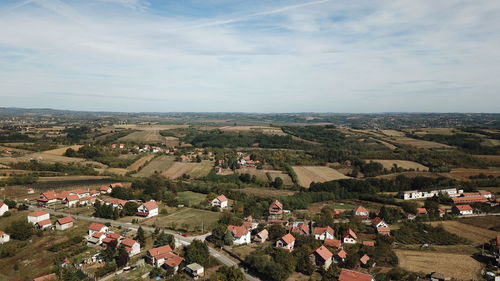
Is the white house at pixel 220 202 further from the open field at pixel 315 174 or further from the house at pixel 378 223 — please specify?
the house at pixel 378 223

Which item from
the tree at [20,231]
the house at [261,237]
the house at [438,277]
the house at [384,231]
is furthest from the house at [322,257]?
the tree at [20,231]

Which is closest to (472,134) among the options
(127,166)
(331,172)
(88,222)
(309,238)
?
(331,172)

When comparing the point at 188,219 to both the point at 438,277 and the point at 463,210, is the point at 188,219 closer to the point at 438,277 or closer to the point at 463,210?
the point at 438,277

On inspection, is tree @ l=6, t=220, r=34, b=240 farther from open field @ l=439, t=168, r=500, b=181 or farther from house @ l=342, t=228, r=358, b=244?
open field @ l=439, t=168, r=500, b=181

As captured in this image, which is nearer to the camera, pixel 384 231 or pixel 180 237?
pixel 180 237

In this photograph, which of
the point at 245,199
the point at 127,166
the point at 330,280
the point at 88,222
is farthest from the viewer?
the point at 127,166

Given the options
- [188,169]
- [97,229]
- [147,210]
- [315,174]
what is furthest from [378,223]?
[188,169]

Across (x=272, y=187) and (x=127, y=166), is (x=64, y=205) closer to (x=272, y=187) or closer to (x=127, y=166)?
(x=127, y=166)
